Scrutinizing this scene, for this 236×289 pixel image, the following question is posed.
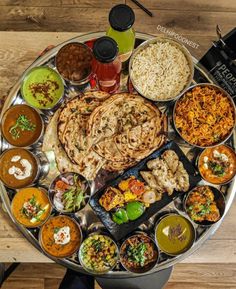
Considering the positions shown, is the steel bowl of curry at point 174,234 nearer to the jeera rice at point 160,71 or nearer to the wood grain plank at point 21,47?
the jeera rice at point 160,71

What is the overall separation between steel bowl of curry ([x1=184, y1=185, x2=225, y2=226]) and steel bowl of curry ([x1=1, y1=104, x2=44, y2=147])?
119 cm

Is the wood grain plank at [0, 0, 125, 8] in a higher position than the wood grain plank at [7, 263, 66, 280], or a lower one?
higher

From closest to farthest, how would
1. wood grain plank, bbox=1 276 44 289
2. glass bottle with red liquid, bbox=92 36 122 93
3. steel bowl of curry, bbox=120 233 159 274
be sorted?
1. glass bottle with red liquid, bbox=92 36 122 93
2. steel bowl of curry, bbox=120 233 159 274
3. wood grain plank, bbox=1 276 44 289

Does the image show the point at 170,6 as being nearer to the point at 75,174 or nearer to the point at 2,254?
the point at 75,174

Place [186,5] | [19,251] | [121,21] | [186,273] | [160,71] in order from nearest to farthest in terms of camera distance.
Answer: [121,21] → [160,71] → [19,251] → [186,5] → [186,273]

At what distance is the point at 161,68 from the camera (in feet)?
10.4

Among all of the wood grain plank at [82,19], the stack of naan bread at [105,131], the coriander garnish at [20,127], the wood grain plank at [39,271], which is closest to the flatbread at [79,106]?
the stack of naan bread at [105,131]

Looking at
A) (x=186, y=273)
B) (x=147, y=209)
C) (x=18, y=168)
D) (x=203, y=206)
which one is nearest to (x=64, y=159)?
(x=18, y=168)

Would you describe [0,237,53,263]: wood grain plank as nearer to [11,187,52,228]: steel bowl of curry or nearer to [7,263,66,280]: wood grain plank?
[11,187,52,228]: steel bowl of curry

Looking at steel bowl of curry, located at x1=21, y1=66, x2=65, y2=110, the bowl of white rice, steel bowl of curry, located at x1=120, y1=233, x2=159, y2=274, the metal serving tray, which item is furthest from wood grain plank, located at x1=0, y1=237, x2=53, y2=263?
the bowl of white rice

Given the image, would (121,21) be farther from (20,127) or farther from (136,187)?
(136,187)

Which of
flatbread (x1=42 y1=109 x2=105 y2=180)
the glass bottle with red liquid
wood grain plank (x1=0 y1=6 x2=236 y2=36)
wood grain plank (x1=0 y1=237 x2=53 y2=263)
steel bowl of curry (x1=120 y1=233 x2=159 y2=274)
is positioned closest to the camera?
the glass bottle with red liquid

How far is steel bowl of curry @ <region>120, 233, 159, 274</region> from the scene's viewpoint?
10.0 ft

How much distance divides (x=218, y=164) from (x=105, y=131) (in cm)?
85
